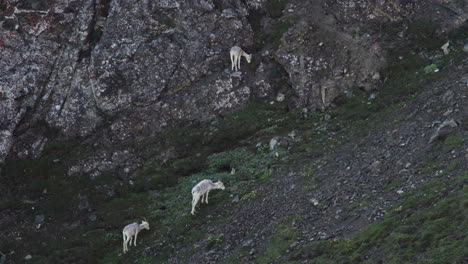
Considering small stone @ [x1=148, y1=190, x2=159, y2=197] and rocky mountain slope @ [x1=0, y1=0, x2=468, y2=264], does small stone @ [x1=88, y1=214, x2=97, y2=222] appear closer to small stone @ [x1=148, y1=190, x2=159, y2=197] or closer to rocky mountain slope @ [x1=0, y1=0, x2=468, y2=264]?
rocky mountain slope @ [x1=0, y1=0, x2=468, y2=264]

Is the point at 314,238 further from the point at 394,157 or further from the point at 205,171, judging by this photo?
the point at 205,171

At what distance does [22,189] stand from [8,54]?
9.11 metres

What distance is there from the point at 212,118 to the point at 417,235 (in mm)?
19519

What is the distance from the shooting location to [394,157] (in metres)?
24.8

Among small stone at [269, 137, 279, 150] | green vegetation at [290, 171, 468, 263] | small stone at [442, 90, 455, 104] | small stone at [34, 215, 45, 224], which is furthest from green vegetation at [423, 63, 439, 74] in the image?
small stone at [34, 215, 45, 224]

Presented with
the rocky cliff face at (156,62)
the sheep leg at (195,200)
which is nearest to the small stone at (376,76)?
the rocky cliff face at (156,62)

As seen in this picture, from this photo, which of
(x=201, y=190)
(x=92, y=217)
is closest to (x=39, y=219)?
(x=92, y=217)

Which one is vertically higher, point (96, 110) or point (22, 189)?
point (96, 110)

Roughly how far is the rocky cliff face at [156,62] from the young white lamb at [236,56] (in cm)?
49

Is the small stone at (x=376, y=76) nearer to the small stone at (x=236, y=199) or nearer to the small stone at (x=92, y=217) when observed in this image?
the small stone at (x=236, y=199)

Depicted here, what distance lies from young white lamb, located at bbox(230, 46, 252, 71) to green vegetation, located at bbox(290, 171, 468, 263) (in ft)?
60.5

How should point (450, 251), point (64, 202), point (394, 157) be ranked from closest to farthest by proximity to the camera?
1. point (450, 251)
2. point (394, 157)
3. point (64, 202)

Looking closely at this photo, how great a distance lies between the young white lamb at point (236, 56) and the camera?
36625 millimetres

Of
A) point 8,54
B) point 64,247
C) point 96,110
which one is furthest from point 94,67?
point 64,247
